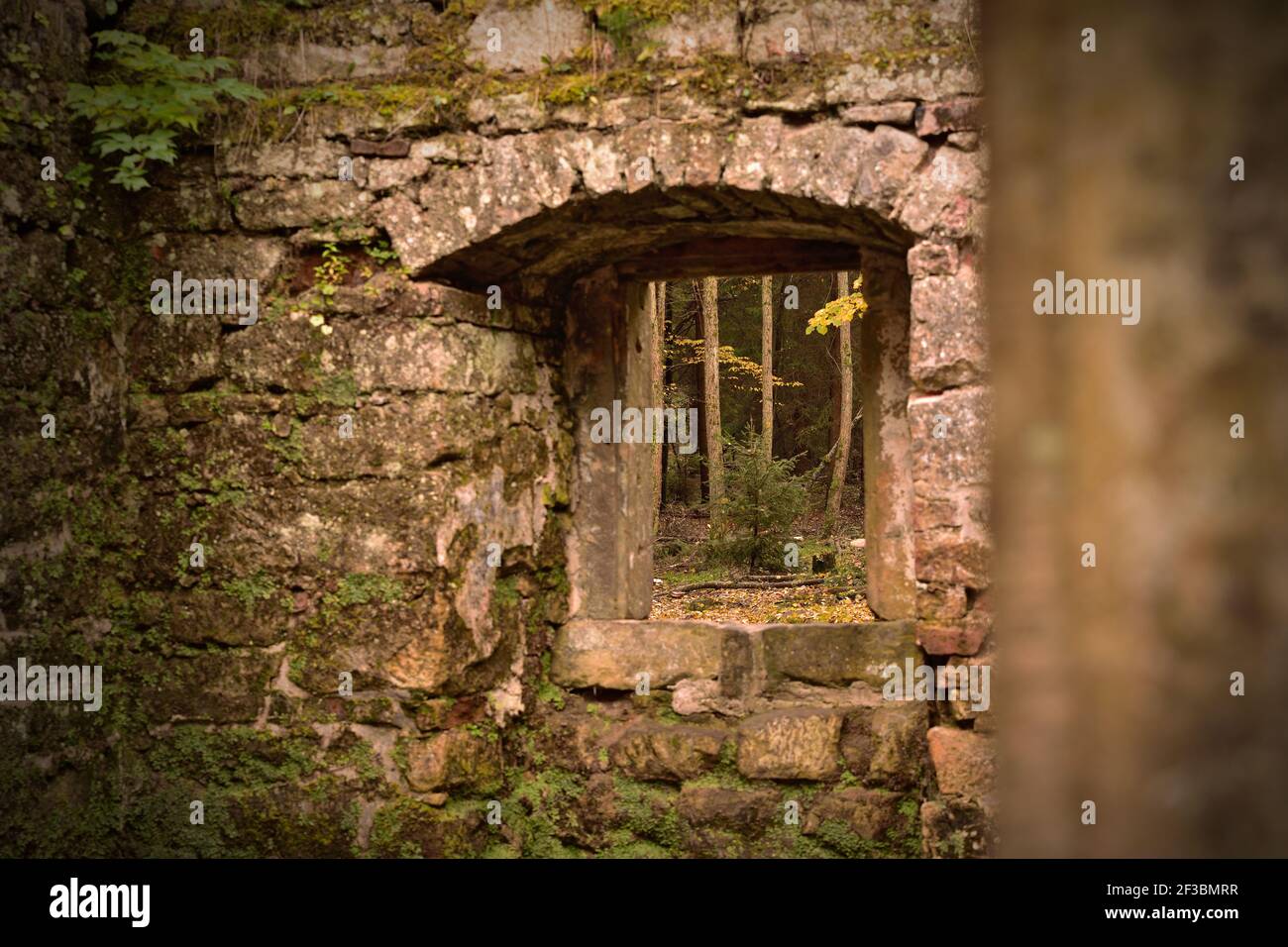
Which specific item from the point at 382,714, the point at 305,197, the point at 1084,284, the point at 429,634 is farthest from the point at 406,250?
the point at 1084,284

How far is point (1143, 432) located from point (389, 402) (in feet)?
12.0

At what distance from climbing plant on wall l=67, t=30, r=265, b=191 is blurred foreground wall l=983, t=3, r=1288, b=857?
386cm

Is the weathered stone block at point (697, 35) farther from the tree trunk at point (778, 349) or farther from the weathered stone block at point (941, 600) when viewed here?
the tree trunk at point (778, 349)

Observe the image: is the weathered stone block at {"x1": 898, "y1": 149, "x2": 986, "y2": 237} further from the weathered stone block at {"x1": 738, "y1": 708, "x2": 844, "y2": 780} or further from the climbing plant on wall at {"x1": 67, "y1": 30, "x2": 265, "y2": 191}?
the climbing plant on wall at {"x1": 67, "y1": 30, "x2": 265, "y2": 191}

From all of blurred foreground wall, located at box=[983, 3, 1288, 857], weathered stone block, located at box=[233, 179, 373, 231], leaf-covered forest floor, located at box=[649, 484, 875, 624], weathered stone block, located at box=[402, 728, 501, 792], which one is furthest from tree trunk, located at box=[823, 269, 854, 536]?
blurred foreground wall, located at box=[983, 3, 1288, 857]

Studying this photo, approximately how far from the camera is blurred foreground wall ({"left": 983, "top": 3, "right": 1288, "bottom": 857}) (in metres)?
0.55

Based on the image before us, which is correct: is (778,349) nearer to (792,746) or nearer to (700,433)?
(700,433)

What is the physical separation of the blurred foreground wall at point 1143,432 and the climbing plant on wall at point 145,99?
386cm

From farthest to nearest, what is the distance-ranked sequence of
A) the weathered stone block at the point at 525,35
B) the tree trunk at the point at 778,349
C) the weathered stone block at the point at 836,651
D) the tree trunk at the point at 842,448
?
the tree trunk at the point at 778,349, the tree trunk at the point at 842,448, the weathered stone block at the point at 836,651, the weathered stone block at the point at 525,35

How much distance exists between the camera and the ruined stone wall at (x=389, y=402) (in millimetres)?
3721

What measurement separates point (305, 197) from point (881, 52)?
220 cm

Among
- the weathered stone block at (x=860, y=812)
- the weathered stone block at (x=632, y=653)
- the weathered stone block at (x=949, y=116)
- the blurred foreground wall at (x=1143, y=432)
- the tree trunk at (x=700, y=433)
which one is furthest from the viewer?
the tree trunk at (x=700, y=433)

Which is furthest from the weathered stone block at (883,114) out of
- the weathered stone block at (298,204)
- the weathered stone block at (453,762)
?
the weathered stone block at (453,762)

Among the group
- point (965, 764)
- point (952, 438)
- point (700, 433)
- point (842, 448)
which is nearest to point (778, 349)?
point (700, 433)
